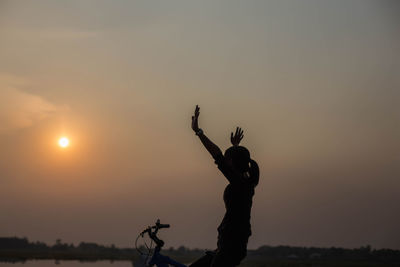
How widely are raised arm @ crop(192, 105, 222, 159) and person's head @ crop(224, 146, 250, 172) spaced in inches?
10.8

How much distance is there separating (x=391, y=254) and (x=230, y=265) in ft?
298

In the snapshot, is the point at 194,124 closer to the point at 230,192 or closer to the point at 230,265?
the point at 230,192

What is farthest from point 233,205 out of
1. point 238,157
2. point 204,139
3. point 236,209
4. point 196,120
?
point 196,120

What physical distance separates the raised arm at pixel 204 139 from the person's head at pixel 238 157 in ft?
0.90

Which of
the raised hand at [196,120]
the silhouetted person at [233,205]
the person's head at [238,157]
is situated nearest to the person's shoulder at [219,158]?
the silhouetted person at [233,205]

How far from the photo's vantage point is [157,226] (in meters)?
9.03

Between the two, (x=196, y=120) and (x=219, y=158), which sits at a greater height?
(x=196, y=120)

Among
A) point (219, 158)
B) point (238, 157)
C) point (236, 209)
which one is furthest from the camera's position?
point (238, 157)

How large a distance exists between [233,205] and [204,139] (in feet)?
2.73

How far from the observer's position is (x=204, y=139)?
26.9ft

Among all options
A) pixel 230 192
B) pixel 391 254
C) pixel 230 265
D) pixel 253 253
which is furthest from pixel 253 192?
pixel 253 253

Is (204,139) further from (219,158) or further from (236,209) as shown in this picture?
(236,209)

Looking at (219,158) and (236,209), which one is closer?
(219,158)

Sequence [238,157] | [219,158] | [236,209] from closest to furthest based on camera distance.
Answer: [219,158] → [236,209] → [238,157]
